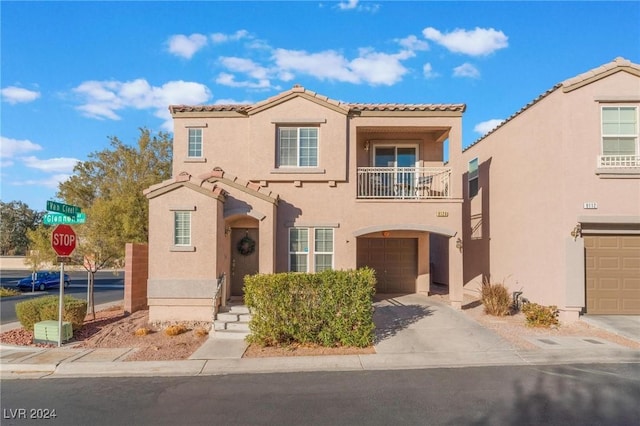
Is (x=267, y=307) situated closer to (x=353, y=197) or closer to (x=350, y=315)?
(x=350, y=315)

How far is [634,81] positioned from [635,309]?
6.64m

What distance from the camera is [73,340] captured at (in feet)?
33.0

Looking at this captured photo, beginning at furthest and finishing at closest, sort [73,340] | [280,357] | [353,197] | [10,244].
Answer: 1. [10,244]
2. [353,197]
3. [73,340]
4. [280,357]

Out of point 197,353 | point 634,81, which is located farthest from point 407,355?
point 634,81

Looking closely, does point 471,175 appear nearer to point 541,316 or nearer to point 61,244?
point 541,316

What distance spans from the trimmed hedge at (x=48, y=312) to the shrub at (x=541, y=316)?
40.4 ft

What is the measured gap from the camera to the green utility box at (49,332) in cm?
978

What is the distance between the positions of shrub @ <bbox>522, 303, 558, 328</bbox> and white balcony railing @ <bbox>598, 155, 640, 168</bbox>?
4.38m

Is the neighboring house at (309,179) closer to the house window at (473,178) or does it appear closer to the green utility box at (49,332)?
the house window at (473,178)

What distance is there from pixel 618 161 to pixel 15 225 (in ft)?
226

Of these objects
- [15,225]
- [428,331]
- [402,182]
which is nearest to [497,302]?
[428,331]

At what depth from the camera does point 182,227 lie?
11227 millimetres

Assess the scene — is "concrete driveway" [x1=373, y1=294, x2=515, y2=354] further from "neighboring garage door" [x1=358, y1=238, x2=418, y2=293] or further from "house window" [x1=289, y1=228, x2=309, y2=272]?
"house window" [x1=289, y1=228, x2=309, y2=272]

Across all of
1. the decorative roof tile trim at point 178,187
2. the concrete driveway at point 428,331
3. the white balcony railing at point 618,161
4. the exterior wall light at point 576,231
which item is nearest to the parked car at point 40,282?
the decorative roof tile trim at point 178,187
